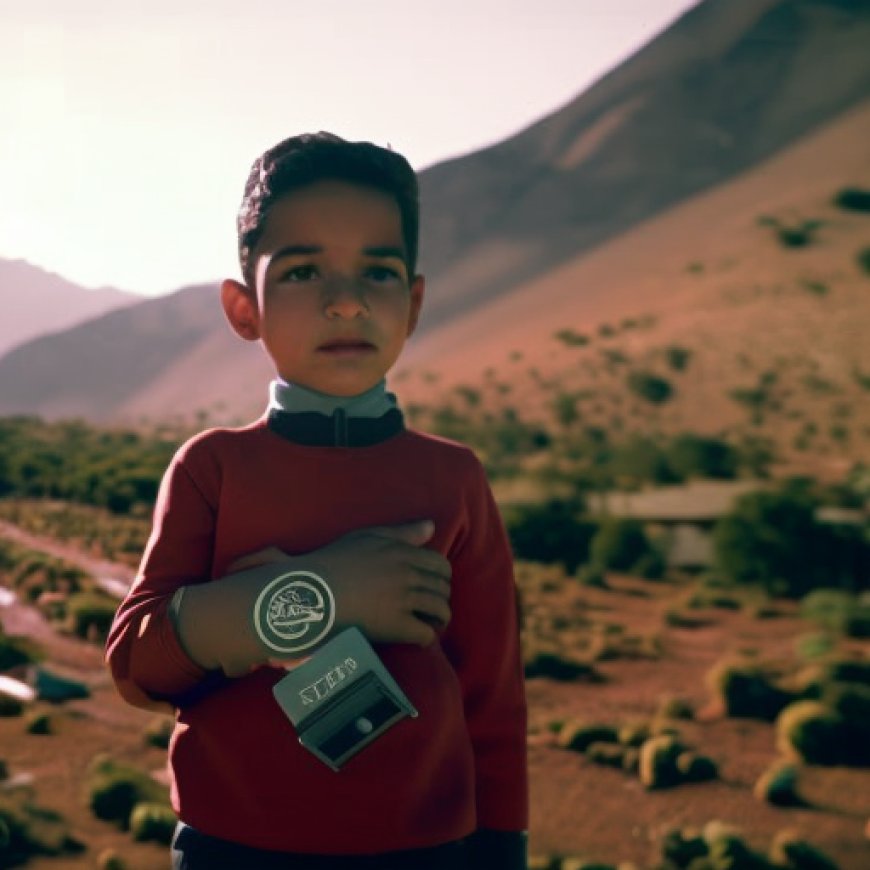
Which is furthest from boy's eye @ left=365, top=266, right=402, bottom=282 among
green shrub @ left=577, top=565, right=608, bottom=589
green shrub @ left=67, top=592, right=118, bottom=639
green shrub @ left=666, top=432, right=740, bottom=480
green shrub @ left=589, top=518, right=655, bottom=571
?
green shrub @ left=666, top=432, right=740, bottom=480

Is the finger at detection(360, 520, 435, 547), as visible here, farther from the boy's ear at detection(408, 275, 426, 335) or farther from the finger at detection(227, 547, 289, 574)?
the boy's ear at detection(408, 275, 426, 335)

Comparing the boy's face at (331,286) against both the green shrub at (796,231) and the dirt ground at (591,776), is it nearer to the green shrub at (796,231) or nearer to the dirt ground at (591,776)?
the dirt ground at (591,776)

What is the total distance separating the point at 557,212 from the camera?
133m

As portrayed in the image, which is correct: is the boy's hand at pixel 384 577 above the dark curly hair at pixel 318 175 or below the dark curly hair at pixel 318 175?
below

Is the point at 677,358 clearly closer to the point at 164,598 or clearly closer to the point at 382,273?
the point at 382,273

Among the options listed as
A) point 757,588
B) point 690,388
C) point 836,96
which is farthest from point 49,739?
point 836,96

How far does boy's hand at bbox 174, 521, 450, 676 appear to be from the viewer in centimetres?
236

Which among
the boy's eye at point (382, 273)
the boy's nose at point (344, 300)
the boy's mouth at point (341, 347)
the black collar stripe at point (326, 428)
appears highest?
the boy's eye at point (382, 273)

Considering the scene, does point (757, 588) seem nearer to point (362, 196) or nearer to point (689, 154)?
point (362, 196)

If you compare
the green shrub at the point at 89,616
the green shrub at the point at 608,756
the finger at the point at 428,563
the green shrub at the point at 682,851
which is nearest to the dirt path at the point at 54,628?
the green shrub at the point at 89,616

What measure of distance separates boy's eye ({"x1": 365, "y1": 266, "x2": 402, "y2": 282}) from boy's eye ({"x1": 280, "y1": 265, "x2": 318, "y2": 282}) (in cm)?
12

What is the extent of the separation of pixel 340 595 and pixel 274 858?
531 millimetres

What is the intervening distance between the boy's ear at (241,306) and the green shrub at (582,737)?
11.3 m

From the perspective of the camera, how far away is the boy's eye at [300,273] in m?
2.61
